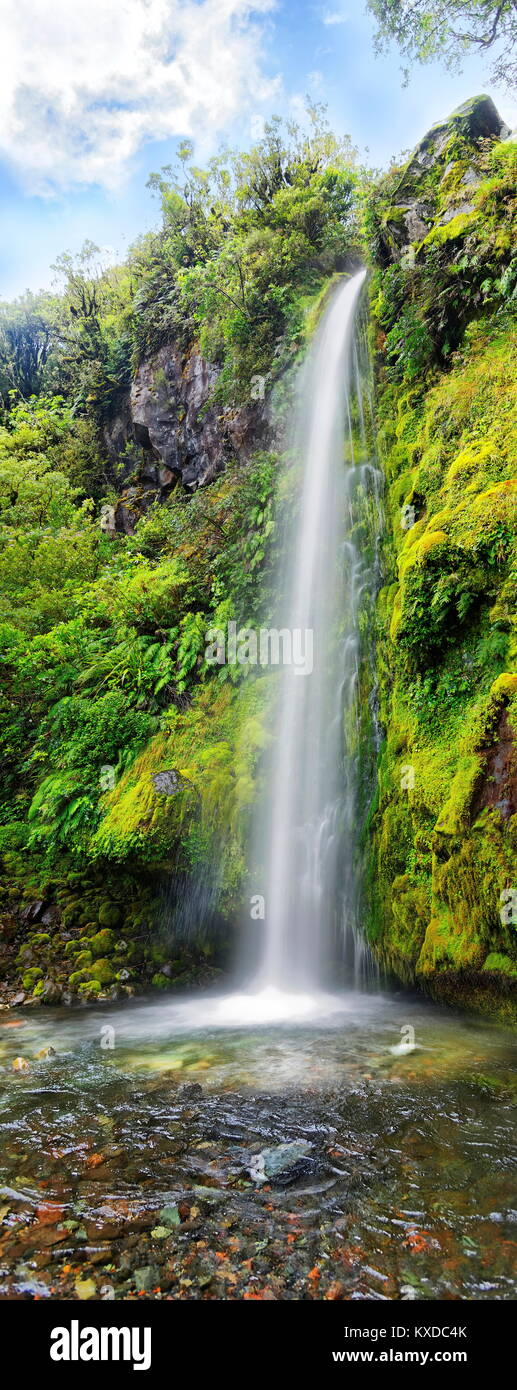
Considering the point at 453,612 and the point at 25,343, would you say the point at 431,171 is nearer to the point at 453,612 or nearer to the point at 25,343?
the point at 453,612

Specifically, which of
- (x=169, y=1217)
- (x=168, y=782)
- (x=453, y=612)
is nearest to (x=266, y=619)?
(x=168, y=782)

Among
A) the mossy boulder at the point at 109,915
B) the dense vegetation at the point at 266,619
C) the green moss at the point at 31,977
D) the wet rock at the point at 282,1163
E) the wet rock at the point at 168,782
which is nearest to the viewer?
the wet rock at the point at 282,1163

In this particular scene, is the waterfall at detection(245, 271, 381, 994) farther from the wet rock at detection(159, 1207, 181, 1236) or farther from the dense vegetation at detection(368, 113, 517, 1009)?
the wet rock at detection(159, 1207, 181, 1236)

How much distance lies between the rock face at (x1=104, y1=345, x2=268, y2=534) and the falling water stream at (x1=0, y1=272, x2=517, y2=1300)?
27.6 ft

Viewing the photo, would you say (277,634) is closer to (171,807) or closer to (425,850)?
(171,807)

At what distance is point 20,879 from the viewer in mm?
8750

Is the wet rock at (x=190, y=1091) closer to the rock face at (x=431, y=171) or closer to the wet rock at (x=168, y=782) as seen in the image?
the wet rock at (x=168, y=782)

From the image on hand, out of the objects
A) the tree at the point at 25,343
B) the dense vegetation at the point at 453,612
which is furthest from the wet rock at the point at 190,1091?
the tree at the point at 25,343

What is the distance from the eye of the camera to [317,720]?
8.56 meters

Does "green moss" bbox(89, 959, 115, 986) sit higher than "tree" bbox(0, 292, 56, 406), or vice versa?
"tree" bbox(0, 292, 56, 406)

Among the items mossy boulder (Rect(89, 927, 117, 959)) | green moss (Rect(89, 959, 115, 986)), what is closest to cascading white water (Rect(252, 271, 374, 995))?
green moss (Rect(89, 959, 115, 986))

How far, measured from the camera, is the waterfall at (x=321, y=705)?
7449 mm

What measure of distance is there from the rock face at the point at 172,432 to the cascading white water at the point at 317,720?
Result: 3.73m

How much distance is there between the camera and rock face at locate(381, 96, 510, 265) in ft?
34.3
